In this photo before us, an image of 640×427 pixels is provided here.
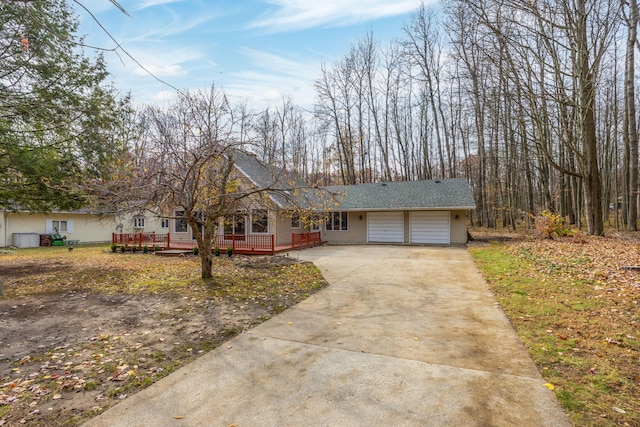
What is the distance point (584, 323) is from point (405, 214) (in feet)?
48.3

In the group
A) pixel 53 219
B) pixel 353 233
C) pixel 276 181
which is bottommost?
pixel 353 233

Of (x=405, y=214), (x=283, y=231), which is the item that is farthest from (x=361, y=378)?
(x=405, y=214)

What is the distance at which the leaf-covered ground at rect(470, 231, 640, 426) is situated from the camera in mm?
2928

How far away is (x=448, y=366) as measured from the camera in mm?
3641

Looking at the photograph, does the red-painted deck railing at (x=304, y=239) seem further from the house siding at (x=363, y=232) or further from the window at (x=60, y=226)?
the window at (x=60, y=226)

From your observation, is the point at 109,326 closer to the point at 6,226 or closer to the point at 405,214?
the point at 405,214

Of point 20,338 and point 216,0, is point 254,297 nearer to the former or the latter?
point 20,338

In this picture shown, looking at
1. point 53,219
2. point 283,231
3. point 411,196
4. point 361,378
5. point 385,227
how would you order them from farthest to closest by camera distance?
point 53,219
point 385,227
point 411,196
point 283,231
point 361,378

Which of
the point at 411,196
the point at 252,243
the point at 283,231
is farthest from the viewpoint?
the point at 411,196

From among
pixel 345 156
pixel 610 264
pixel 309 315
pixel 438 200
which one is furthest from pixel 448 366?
pixel 345 156

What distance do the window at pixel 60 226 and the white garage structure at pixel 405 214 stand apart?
18951 millimetres

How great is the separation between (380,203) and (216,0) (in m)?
15.5

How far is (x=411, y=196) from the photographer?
64.1 feet

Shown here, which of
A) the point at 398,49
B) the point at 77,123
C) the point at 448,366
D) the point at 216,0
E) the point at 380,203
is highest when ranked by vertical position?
the point at 398,49
